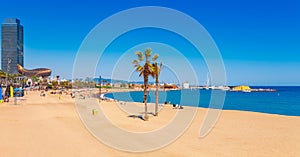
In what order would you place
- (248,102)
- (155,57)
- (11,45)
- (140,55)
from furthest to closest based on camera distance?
(11,45) → (248,102) → (155,57) → (140,55)

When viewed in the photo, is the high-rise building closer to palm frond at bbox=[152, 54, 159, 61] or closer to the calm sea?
the calm sea

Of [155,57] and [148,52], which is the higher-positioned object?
[148,52]

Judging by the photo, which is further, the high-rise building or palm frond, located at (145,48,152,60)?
the high-rise building

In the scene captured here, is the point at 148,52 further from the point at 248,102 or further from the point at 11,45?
the point at 11,45

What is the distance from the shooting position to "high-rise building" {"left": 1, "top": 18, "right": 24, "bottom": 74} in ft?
456

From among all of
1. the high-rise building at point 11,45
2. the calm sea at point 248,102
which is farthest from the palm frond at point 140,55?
the high-rise building at point 11,45

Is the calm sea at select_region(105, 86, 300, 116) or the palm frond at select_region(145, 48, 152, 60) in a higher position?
the palm frond at select_region(145, 48, 152, 60)

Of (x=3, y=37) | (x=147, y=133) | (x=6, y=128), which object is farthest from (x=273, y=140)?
(x=3, y=37)

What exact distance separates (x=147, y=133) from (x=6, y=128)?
9096mm

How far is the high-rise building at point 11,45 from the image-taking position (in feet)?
456

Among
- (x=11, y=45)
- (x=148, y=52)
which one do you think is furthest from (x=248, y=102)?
(x=11, y=45)

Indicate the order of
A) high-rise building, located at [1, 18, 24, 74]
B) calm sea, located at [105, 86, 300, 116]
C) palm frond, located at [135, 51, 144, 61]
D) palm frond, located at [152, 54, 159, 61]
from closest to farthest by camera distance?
palm frond, located at [135, 51, 144, 61] < palm frond, located at [152, 54, 159, 61] < calm sea, located at [105, 86, 300, 116] < high-rise building, located at [1, 18, 24, 74]

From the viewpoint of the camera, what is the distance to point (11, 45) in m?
147

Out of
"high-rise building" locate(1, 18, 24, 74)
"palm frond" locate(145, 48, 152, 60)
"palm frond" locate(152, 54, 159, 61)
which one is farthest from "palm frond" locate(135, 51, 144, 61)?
"high-rise building" locate(1, 18, 24, 74)
